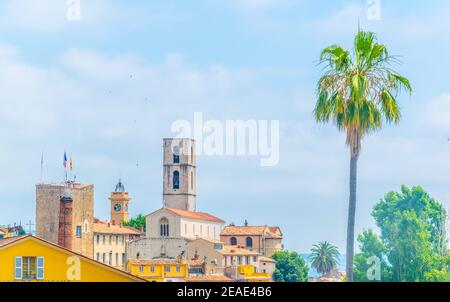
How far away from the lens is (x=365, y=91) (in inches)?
1168

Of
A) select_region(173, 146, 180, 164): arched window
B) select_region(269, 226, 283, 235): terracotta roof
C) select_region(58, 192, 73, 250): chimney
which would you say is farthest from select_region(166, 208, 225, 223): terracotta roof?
select_region(58, 192, 73, 250): chimney

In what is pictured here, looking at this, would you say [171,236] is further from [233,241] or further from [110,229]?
[233,241]

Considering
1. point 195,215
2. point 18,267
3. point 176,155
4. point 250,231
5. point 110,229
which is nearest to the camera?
point 18,267

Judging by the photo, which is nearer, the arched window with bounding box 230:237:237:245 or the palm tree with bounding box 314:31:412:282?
the palm tree with bounding box 314:31:412:282

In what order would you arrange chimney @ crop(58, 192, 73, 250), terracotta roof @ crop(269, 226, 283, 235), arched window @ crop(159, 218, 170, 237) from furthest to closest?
terracotta roof @ crop(269, 226, 283, 235) → arched window @ crop(159, 218, 170, 237) → chimney @ crop(58, 192, 73, 250)

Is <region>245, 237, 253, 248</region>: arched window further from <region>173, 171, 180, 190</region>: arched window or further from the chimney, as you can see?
the chimney

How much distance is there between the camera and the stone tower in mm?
193250

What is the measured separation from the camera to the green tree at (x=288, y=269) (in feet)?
538

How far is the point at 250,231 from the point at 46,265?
135 metres

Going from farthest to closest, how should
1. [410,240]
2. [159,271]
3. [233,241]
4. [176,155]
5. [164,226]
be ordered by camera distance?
[176,155] < [233,241] < [164,226] < [159,271] < [410,240]

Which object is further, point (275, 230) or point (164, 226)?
point (275, 230)

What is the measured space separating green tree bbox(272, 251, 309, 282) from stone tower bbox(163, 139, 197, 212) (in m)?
31.6

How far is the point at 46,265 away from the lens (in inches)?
1938

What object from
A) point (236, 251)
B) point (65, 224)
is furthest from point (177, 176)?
point (65, 224)
